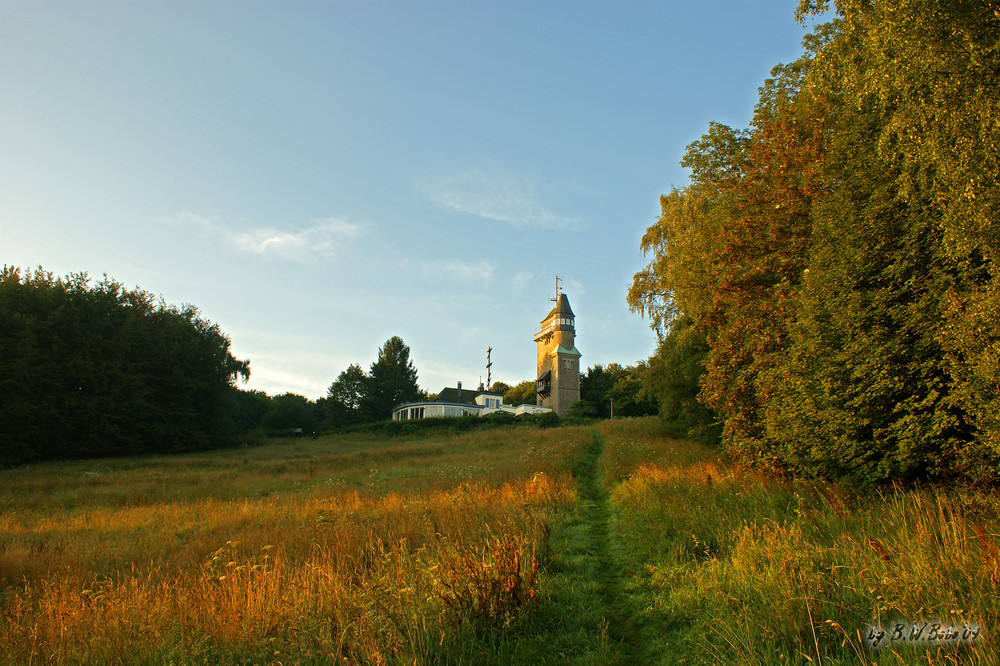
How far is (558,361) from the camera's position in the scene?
70.2 meters

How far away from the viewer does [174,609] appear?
215 inches

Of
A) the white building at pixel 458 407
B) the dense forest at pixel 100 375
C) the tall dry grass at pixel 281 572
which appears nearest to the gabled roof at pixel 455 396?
the white building at pixel 458 407

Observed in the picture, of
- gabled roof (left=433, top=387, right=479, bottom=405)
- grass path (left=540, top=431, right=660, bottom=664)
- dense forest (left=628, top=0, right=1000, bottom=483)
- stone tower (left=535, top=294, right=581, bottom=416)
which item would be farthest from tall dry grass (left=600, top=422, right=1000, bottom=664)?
gabled roof (left=433, top=387, right=479, bottom=405)

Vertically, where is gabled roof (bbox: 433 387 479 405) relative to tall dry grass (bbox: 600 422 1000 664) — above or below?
above

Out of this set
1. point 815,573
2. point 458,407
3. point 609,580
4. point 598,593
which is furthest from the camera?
point 458,407

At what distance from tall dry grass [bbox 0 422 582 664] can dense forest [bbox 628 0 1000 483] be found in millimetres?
5397

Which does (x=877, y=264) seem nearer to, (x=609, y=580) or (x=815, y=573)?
(x=815, y=573)

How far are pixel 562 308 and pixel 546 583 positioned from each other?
69.8 metres

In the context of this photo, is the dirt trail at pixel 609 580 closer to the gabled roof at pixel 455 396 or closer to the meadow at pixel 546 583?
the meadow at pixel 546 583

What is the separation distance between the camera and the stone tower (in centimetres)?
6975

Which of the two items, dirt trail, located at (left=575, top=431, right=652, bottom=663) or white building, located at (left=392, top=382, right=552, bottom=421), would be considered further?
white building, located at (left=392, top=382, right=552, bottom=421)

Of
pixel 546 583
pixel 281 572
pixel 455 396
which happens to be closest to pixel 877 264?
pixel 546 583

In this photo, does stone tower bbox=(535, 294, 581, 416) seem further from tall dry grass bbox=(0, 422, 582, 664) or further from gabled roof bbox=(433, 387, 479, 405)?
tall dry grass bbox=(0, 422, 582, 664)

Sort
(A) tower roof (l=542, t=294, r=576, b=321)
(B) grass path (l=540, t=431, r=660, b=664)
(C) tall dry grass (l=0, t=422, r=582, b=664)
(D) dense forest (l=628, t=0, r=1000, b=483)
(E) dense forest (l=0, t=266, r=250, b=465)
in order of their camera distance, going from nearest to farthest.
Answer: (C) tall dry grass (l=0, t=422, r=582, b=664) → (B) grass path (l=540, t=431, r=660, b=664) → (D) dense forest (l=628, t=0, r=1000, b=483) → (E) dense forest (l=0, t=266, r=250, b=465) → (A) tower roof (l=542, t=294, r=576, b=321)
